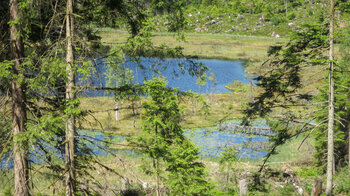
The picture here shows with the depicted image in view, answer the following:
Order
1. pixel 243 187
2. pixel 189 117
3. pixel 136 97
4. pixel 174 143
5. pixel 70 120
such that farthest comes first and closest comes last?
1. pixel 189 117
2. pixel 243 187
3. pixel 174 143
4. pixel 136 97
5. pixel 70 120

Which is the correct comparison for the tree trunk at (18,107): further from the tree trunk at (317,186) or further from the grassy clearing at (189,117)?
the grassy clearing at (189,117)

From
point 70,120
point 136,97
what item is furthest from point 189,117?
point 70,120

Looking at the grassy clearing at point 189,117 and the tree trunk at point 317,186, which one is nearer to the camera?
the tree trunk at point 317,186

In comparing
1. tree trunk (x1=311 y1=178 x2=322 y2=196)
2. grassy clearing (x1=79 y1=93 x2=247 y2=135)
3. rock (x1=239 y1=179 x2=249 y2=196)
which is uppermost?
tree trunk (x1=311 y1=178 x2=322 y2=196)

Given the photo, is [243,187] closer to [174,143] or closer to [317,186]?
[317,186]

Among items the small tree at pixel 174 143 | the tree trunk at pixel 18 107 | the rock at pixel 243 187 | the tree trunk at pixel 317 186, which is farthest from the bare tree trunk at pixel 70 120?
the tree trunk at pixel 317 186

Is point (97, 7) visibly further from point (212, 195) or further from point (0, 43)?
point (212, 195)

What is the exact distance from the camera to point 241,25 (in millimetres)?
115188

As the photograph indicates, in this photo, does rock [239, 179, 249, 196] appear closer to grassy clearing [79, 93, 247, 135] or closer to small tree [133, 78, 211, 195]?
small tree [133, 78, 211, 195]

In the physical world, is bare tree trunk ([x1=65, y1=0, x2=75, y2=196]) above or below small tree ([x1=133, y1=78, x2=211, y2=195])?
above

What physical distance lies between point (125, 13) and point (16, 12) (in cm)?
226

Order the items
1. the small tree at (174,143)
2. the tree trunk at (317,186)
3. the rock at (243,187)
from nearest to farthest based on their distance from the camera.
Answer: the small tree at (174,143), the tree trunk at (317,186), the rock at (243,187)

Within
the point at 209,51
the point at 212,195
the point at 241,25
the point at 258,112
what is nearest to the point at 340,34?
the point at 258,112

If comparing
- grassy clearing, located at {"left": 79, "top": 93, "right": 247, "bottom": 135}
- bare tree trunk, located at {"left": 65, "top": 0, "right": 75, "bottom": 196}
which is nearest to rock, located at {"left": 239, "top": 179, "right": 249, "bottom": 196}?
bare tree trunk, located at {"left": 65, "top": 0, "right": 75, "bottom": 196}
